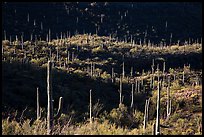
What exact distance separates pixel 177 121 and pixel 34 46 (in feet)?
80.8

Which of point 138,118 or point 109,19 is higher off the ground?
point 109,19

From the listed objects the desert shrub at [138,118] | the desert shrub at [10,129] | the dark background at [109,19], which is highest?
the dark background at [109,19]

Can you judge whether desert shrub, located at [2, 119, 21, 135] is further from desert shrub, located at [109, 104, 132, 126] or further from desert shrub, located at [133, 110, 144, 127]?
desert shrub, located at [133, 110, 144, 127]

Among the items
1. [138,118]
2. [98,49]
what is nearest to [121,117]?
[138,118]

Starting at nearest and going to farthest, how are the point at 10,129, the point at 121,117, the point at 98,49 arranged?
the point at 10,129 < the point at 121,117 < the point at 98,49

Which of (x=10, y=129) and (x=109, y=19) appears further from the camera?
(x=109, y=19)

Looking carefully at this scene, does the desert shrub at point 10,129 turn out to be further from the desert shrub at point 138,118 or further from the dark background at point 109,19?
the dark background at point 109,19

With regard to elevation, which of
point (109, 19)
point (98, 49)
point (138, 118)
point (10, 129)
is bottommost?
point (138, 118)

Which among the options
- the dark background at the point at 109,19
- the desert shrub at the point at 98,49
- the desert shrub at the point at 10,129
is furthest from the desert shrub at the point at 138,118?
the dark background at the point at 109,19

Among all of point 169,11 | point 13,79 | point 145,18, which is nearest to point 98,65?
point 13,79

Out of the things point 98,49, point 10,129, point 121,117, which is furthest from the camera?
point 98,49

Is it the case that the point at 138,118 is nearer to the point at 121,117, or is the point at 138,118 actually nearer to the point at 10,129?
the point at 121,117

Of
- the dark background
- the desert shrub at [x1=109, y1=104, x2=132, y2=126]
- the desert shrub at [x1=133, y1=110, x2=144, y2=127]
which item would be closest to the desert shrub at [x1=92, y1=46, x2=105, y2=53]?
the dark background

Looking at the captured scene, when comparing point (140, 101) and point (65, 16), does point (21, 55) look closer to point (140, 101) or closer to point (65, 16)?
point (140, 101)
